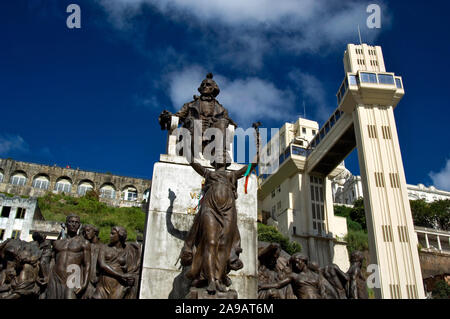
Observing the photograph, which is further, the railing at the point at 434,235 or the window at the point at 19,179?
the window at the point at 19,179

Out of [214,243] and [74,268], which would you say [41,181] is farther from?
[214,243]

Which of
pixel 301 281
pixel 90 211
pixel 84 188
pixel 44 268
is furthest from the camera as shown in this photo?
pixel 84 188

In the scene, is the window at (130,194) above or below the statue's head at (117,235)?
above

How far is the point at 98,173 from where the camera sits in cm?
7388

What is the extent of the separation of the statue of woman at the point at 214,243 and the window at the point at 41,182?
70174mm

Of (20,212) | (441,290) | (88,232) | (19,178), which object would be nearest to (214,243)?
(88,232)

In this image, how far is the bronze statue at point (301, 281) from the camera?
769 cm

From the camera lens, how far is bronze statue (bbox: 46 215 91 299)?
22.0 feet

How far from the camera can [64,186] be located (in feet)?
233

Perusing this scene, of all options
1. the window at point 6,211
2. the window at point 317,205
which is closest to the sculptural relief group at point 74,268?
the window at point 6,211

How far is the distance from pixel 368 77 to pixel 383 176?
34.1 feet

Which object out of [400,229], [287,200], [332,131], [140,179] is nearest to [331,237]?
[287,200]

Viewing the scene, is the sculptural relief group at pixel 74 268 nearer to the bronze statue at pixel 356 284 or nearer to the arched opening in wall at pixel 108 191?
the bronze statue at pixel 356 284

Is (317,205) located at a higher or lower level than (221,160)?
higher
